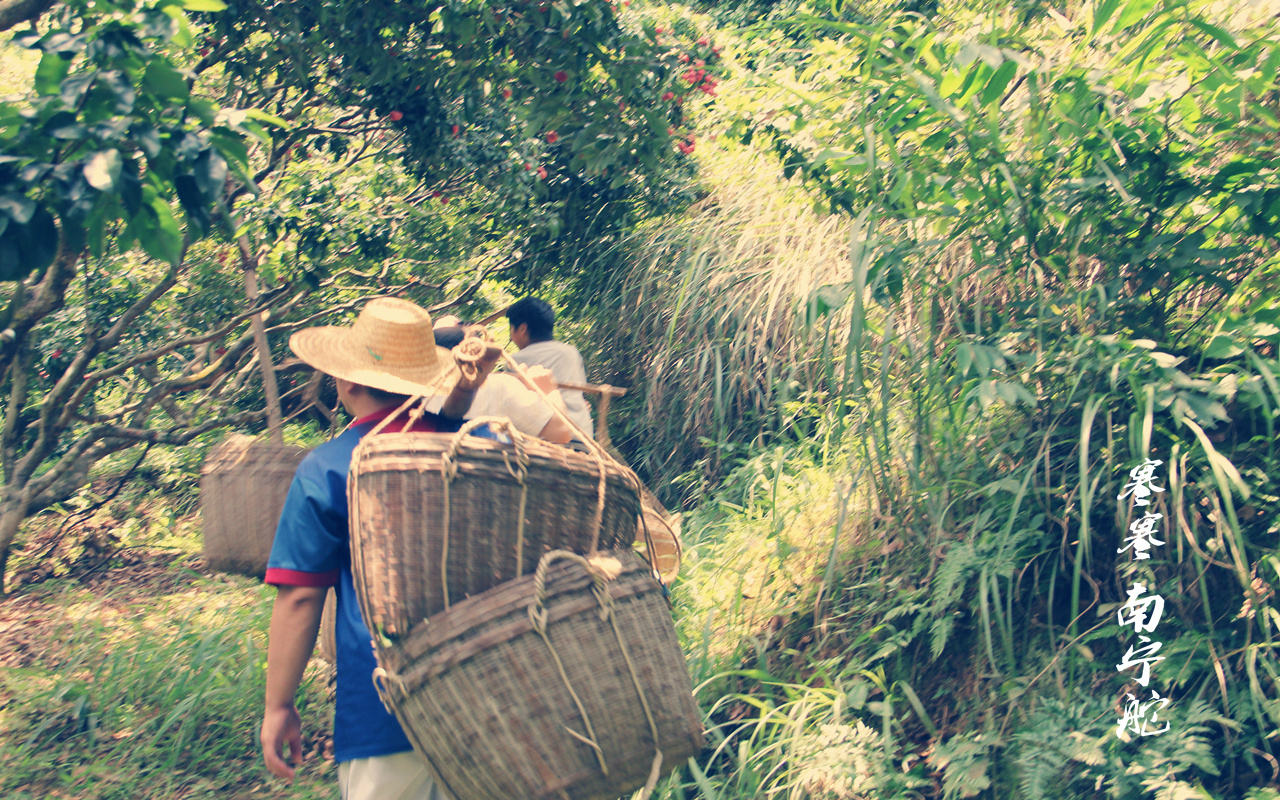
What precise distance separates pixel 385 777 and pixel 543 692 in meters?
0.54

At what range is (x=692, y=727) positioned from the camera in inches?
67.8

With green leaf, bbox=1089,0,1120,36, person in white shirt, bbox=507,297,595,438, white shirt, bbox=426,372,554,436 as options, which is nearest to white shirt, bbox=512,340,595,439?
person in white shirt, bbox=507,297,595,438

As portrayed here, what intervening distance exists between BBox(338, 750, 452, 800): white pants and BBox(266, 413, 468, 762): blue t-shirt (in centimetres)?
3

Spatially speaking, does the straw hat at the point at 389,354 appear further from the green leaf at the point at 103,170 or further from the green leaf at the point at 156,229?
the green leaf at the point at 103,170

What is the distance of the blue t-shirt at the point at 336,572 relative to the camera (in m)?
1.90

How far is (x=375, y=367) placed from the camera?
2.07 meters

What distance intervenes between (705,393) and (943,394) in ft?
7.12

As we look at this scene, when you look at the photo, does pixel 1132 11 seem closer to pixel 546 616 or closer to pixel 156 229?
pixel 546 616

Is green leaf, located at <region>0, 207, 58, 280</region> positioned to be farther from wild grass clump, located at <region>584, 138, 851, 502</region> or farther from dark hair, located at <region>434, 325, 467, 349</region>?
wild grass clump, located at <region>584, 138, 851, 502</region>

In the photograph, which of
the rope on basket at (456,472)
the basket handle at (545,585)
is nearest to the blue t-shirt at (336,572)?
the rope on basket at (456,472)

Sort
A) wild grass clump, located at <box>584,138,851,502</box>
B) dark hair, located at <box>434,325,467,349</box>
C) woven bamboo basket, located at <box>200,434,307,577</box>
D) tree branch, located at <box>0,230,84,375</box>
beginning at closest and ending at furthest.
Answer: woven bamboo basket, located at <box>200,434,307,577</box>, dark hair, located at <box>434,325,467,349</box>, tree branch, located at <box>0,230,84,375</box>, wild grass clump, located at <box>584,138,851,502</box>

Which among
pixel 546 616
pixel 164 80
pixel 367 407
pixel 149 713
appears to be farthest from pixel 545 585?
pixel 149 713

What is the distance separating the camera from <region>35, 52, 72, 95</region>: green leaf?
201 cm

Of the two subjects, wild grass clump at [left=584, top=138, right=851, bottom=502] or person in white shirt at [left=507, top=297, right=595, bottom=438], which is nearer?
person in white shirt at [left=507, top=297, right=595, bottom=438]
